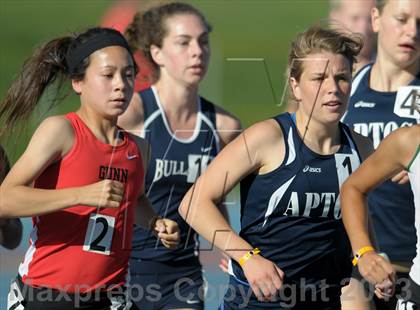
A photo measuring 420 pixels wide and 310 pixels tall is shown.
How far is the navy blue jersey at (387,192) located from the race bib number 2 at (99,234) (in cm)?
174

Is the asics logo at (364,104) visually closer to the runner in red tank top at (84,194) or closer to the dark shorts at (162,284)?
the dark shorts at (162,284)

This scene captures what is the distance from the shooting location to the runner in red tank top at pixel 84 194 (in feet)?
14.0

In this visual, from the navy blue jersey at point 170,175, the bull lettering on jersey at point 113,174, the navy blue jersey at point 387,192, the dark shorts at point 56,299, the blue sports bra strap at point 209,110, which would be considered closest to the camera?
the dark shorts at point 56,299

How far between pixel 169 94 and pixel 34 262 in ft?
6.71

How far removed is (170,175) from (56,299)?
66.6 inches

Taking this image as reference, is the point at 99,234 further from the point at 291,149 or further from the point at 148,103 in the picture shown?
the point at 148,103

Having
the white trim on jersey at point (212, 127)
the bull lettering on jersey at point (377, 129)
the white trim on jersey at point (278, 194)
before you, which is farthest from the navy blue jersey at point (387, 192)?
the white trim on jersey at point (278, 194)

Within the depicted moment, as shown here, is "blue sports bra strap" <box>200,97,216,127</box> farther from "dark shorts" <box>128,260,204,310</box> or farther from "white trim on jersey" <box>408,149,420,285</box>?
"white trim on jersey" <box>408,149,420,285</box>

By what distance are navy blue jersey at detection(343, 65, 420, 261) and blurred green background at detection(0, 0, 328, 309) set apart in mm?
10005

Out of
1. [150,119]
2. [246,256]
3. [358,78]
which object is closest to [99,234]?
[246,256]

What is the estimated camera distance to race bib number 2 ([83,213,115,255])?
4410 millimetres

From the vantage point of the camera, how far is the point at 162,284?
591 cm

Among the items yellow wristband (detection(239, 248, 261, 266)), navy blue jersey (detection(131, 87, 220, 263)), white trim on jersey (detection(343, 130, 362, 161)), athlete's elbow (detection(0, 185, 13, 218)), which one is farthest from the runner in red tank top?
navy blue jersey (detection(131, 87, 220, 263))

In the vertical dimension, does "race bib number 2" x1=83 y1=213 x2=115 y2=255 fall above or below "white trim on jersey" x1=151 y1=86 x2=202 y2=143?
below
